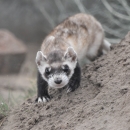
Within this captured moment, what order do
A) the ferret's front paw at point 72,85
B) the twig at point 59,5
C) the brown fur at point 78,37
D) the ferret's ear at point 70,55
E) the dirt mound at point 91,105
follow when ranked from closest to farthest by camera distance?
the dirt mound at point 91,105 → the ferret's front paw at point 72,85 → the ferret's ear at point 70,55 → the brown fur at point 78,37 → the twig at point 59,5

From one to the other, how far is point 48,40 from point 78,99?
51.5 inches

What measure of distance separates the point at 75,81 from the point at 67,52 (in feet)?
1.26

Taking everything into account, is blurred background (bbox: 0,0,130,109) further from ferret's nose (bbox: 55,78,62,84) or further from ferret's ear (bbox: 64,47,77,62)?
ferret's nose (bbox: 55,78,62,84)

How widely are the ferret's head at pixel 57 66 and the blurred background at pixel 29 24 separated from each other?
19.0ft

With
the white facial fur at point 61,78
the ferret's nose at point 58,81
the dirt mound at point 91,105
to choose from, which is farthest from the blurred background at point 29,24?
the ferret's nose at point 58,81

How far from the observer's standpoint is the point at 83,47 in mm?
6895

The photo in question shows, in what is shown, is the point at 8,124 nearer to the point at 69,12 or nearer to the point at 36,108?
the point at 36,108

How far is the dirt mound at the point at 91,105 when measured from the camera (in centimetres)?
444

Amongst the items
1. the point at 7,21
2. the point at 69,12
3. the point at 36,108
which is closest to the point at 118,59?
the point at 36,108

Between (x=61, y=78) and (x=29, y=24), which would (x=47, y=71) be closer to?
(x=61, y=78)

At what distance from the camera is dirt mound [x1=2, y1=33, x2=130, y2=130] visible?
14.6ft

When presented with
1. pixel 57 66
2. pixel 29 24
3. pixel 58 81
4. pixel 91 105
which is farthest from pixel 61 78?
pixel 29 24

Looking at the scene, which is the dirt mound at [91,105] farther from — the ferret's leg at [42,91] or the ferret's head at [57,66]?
the ferret's head at [57,66]

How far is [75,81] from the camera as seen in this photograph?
5.64 metres
